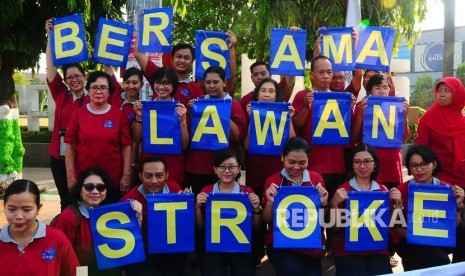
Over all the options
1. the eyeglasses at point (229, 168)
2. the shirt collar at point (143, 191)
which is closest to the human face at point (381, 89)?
the eyeglasses at point (229, 168)

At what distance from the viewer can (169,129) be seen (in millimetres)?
4285

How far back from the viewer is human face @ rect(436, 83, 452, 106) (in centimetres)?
459

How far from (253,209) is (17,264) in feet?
5.41

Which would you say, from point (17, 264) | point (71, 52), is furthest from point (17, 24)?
point (17, 264)

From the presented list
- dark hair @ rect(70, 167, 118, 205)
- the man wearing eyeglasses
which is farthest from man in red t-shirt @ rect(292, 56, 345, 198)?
dark hair @ rect(70, 167, 118, 205)

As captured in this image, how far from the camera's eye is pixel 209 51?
16.2 feet

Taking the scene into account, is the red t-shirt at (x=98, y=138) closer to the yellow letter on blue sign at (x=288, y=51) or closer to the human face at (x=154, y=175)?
the human face at (x=154, y=175)

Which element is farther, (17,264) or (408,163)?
(408,163)

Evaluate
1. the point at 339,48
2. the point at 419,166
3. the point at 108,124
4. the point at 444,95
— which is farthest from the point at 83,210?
the point at 444,95

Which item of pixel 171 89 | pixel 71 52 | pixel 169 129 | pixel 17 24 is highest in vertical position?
pixel 17 24

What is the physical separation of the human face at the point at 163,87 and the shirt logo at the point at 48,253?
5.30ft

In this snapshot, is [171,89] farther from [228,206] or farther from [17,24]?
[17,24]

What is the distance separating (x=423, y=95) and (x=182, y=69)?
32.4m

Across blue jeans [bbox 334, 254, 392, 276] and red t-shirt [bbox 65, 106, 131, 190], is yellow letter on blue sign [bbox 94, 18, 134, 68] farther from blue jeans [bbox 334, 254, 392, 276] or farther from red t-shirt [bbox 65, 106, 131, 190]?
blue jeans [bbox 334, 254, 392, 276]
